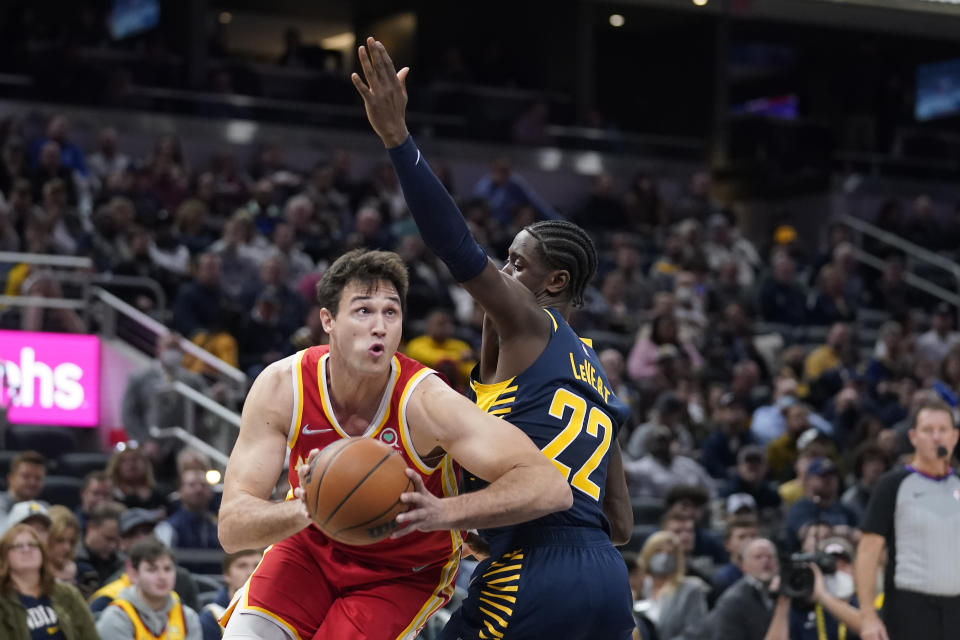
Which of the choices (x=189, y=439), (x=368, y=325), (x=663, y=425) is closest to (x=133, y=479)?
(x=189, y=439)

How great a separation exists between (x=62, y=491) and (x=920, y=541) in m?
5.43

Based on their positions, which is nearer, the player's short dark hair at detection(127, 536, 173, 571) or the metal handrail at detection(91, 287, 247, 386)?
the player's short dark hair at detection(127, 536, 173, 571)

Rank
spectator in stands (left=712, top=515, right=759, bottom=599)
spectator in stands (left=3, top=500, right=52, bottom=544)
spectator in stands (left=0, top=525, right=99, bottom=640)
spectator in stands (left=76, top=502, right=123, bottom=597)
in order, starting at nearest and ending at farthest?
spectator in stands (left=0, top=525, right=99, bottom=640)
spectator in stands (left=3, top=500, right=52, bottom=544)
spectator in stands (left=76, top=502, right=123, bottom=597)
spectator in stands (left=712, top=515, right=759, bottom=599)

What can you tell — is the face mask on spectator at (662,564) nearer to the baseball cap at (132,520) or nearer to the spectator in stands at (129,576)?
the spectator in stands at (129,576)

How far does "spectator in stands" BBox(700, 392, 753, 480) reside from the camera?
12.4m

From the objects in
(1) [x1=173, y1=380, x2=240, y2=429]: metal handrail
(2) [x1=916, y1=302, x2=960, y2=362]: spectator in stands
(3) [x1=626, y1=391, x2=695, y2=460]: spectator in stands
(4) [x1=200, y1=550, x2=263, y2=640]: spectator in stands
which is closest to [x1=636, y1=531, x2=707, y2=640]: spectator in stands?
(4) [x1=200, y1=550, x2=263, y2=640]: spectator in stands

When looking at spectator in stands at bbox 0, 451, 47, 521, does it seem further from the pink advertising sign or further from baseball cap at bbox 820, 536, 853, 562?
baseball cap at bbox 820, 536, 853, 562

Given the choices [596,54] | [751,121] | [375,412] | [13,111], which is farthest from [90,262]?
[596,54]

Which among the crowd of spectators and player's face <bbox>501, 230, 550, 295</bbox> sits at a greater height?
player's face <bbox>501, 230, 550, 295</bbox>

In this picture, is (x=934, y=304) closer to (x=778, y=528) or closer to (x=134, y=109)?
(x=778, y=528)

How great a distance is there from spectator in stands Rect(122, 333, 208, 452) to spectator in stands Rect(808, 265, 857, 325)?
8.05 metres

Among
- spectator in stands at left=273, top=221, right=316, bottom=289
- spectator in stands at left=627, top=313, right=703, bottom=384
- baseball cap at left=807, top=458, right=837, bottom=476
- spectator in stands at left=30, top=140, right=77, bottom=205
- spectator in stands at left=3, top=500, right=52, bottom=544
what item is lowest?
baseball cap at left=807, top=458, right=837, bottom=476

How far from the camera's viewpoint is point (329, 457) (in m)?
3.87

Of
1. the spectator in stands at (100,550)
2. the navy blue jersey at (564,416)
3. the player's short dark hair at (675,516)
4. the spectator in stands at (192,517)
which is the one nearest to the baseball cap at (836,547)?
the player's short dark hair at (675,516)
